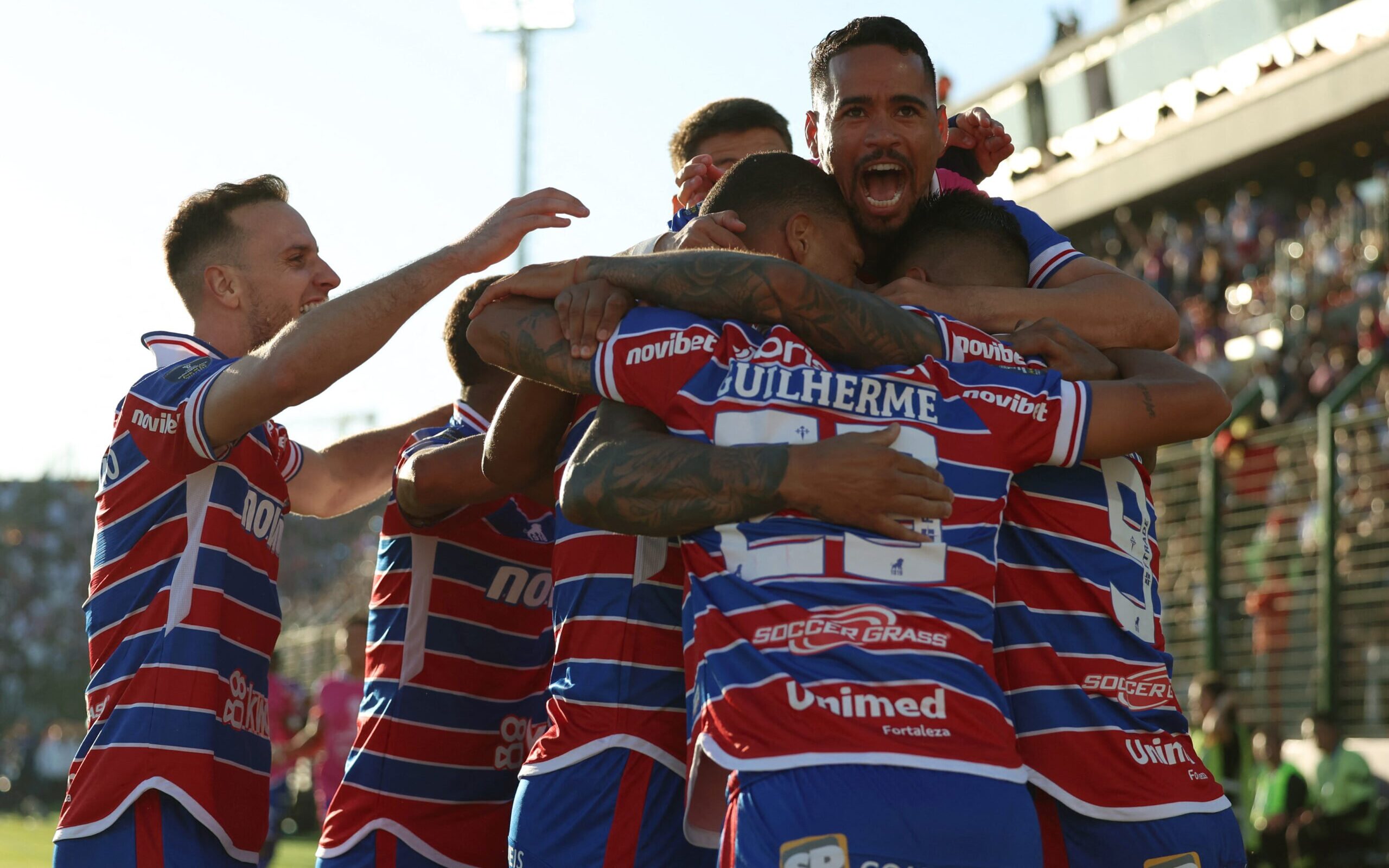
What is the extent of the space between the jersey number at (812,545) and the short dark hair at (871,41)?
1.31 meters

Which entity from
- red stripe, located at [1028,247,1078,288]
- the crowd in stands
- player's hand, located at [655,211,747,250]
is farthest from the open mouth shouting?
the crowd in stands

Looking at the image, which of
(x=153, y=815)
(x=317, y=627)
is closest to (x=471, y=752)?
(x=153, y=815)

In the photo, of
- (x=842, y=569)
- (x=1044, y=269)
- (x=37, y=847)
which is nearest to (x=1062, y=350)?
(x=1044, y=269)

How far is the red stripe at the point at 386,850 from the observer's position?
3807 millimetres

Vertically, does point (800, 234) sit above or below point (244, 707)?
above

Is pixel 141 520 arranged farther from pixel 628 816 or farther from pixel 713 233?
pixel 713 233

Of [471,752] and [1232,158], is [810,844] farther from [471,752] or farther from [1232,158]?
[1232,158]

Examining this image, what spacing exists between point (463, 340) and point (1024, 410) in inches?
74.1

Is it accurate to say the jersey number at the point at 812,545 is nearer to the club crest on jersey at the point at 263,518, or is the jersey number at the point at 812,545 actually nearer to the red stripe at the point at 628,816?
the red stripe at the point at 628,816

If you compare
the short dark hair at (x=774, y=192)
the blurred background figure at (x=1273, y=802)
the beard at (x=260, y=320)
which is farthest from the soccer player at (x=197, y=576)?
the blurred background figure at (x=1273, y=802)

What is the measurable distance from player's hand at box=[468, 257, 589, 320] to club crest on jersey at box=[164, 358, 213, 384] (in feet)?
3.01

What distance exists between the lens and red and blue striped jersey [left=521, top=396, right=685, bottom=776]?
3.12 m

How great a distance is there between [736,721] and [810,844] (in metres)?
0.26

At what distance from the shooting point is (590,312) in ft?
9.96
